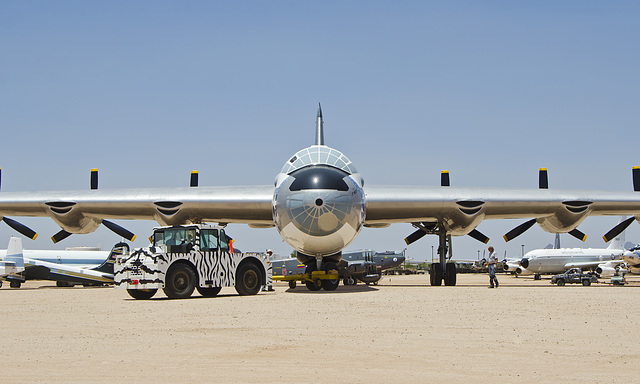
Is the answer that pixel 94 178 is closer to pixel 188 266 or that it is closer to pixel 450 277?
pixel 188 266

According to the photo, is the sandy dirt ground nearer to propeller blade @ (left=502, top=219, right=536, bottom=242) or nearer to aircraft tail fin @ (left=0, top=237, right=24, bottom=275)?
propeller blade @ (left=502, top=219, right=536, bottom=242)

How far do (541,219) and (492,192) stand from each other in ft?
10.3

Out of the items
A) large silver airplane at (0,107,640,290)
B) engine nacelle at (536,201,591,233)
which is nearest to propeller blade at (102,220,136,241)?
large silver airplane at (0,107,640,290)

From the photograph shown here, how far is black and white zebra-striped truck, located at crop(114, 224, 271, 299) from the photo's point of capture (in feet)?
58.6

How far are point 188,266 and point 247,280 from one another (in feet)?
7.14

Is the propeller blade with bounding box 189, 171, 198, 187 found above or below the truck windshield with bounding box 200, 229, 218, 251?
above

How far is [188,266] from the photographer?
18516 mm

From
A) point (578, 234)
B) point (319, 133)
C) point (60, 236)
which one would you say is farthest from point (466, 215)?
point (60, 236)

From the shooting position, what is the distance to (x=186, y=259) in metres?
18.3

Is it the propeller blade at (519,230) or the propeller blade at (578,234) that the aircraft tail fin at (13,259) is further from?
the propeller blade at (578,234)

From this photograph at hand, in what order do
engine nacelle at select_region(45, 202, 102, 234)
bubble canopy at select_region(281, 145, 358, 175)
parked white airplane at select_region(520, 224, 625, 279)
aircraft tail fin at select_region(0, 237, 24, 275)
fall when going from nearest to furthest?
bubble canopy at select_region(281, 145, 358, 175)
engine nacelle at select_region(45, 202, 102, 234)
aircraft tail fin at select_region(0, 237, 24, 275)
parked white airplane at select_region(520, 224, 625, 279)

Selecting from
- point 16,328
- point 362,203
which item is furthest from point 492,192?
point 16,328

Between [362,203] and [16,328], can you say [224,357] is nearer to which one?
[16,328]

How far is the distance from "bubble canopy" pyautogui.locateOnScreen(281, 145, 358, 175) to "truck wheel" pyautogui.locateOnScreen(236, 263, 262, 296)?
362 cm
